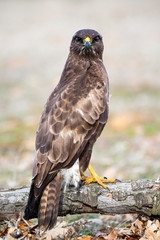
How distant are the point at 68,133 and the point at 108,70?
16073 millimetres

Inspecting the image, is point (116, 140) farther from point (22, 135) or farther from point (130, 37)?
point (130, 37)

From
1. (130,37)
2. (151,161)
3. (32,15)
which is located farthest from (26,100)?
(32,15)

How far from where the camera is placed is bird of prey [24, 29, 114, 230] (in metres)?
4.86

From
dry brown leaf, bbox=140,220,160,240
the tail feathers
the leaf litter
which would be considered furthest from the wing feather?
dry brown leaf, bbox=140,220,160,240

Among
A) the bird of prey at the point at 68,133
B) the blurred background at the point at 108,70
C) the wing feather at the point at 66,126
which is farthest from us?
the blurred background at the point at 108,70

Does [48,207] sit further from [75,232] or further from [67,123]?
[67,123]

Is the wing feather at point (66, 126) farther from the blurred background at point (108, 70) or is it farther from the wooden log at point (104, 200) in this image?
the blurred background at point (108, 70)

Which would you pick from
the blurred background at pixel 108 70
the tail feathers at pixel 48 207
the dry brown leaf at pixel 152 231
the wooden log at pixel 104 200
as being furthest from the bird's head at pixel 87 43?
the dry brown leaf at pixel 152 231

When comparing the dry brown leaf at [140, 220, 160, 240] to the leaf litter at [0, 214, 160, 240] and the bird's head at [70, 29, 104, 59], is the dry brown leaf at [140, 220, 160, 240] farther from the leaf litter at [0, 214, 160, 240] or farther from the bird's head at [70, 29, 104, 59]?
the bird's head at [70, 29, 104, 59]

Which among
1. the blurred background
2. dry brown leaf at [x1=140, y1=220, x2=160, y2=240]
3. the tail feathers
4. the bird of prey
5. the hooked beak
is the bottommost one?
dry brown leaf at [x1=140, y1=220, x2=160, y2=240]

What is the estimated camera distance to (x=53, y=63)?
2333 centimetres

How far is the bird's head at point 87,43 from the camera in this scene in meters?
6.09

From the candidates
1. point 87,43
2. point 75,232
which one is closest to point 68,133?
point 75,232

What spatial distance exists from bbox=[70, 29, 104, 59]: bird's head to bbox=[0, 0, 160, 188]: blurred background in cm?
245
